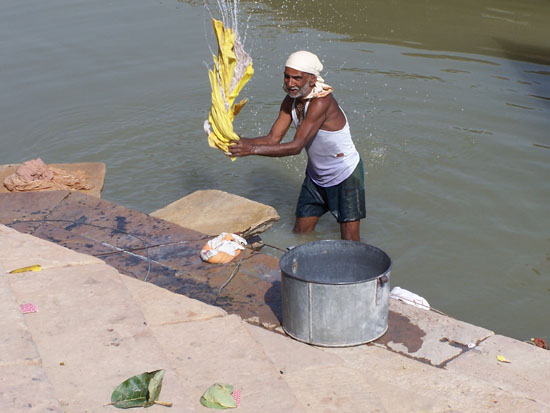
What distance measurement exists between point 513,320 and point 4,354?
379 centimetres

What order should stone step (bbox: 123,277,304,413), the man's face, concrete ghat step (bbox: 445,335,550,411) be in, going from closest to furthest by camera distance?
1. stone step (bbox: 123,277,304,413)
2. concrete ghat step (bbox: 445,335,550,411)
3. the man's face

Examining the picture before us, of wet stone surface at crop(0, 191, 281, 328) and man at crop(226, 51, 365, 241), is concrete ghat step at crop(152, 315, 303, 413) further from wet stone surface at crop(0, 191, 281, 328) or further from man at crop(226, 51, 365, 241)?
man at crop(226, 51, 365, 241)

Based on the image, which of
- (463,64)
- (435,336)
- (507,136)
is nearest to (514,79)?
(463,64)

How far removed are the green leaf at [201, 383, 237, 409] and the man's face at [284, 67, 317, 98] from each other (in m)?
2.37

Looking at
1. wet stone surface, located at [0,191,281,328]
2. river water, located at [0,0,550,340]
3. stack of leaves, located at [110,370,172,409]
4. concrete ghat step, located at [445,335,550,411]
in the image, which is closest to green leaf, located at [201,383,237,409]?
stack of leaves, located at [110,370,172,409]

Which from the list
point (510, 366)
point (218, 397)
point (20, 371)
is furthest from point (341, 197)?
point (20, 371)

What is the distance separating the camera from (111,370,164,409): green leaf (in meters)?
2.87

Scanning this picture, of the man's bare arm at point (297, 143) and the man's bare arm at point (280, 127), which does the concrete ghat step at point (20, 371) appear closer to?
the man's bare arm at point (297, 143)

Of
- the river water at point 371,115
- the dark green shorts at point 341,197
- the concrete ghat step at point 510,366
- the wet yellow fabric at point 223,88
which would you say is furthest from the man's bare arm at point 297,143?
the concrete ghat step at point 510,366

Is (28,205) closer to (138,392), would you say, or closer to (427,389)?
(138,392)

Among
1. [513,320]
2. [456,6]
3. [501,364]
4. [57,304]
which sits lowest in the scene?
[513,320]

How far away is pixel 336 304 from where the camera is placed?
371 centimetres

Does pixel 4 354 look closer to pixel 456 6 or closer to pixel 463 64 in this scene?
pixel 463 64

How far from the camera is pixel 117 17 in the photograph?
42.8 feet
